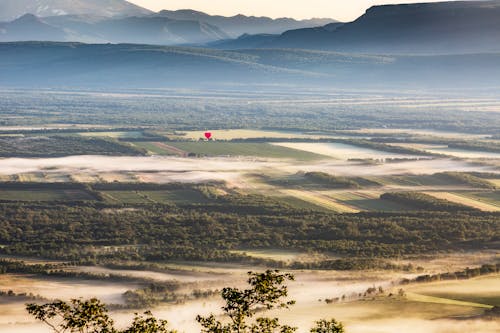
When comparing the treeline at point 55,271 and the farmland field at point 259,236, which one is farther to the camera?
the treeline at point 55,271

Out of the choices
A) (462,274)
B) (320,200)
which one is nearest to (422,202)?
(320,200)

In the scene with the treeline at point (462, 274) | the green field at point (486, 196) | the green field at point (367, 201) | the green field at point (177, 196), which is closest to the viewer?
the treeline at point (462, 274)

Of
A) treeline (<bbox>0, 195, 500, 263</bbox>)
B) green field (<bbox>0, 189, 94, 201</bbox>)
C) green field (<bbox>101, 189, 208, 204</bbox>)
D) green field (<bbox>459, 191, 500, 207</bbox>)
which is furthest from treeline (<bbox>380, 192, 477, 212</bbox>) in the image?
green field (<bbox>0, 189, 94, 201</bbox>)

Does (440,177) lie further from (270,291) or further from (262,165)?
(270,291)

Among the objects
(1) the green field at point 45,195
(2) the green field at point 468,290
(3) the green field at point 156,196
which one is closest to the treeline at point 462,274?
(2) the green field at point 468,290

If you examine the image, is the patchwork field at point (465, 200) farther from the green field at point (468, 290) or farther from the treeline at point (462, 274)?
the green field at point (468, 290)

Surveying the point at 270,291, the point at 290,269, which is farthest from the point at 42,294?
the point at 270,291

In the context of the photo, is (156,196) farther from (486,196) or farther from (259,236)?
(486,196)
